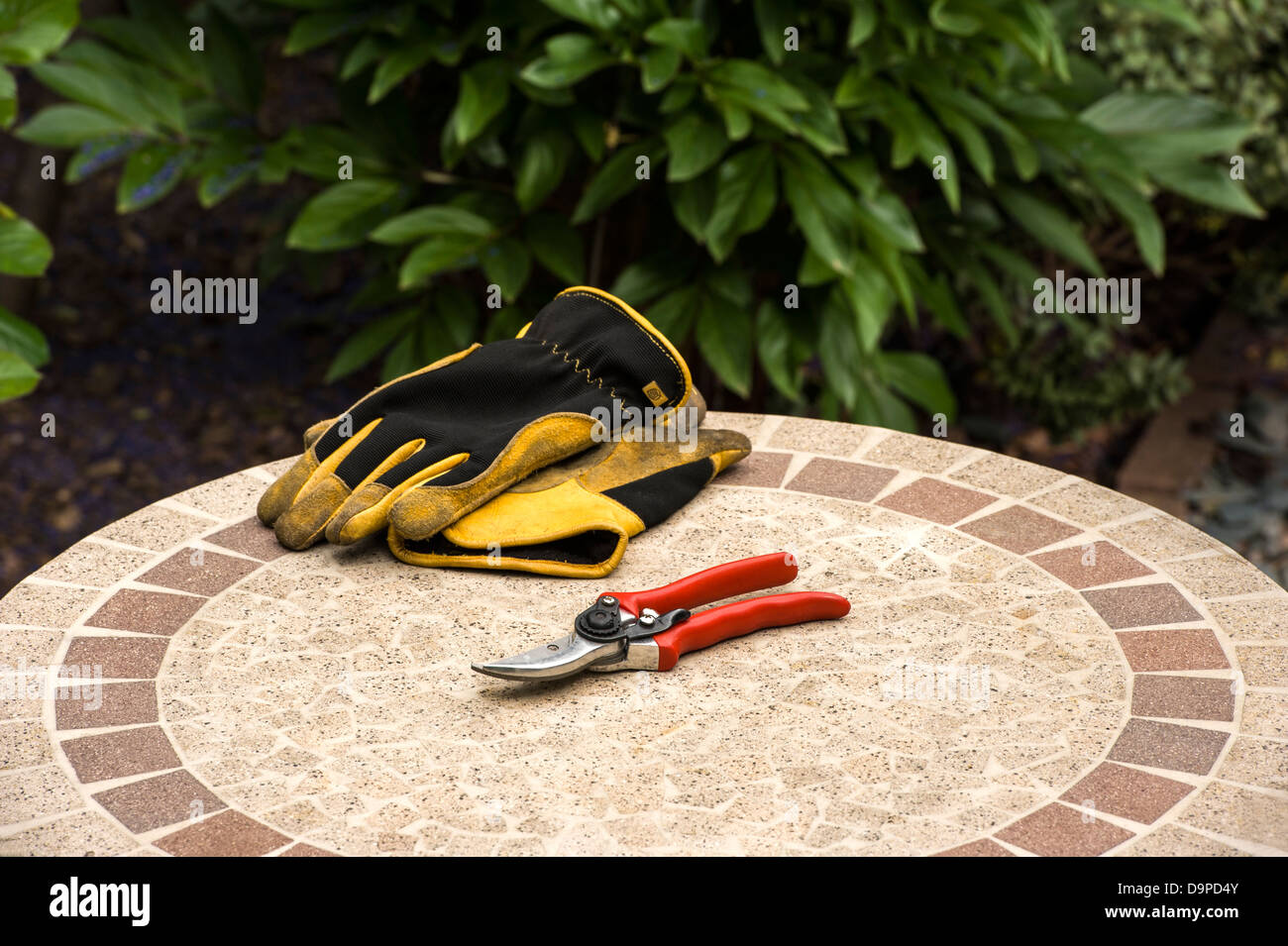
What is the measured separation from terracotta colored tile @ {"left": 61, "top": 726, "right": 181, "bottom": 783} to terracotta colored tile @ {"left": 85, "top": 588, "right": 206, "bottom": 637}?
224mm

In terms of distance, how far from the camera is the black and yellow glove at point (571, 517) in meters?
1.71

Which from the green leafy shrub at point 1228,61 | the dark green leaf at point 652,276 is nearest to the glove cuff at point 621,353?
the dark green leaf at point 652,276

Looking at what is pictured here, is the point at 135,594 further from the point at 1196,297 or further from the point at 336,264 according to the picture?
the point at 1196,297

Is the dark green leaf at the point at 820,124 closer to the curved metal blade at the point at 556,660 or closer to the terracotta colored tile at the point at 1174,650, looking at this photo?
the terracotta colored tile at the point at 1174,650

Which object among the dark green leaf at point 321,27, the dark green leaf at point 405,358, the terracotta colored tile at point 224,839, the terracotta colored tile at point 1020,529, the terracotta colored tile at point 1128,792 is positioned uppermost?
the dark green leaf at point 321,27

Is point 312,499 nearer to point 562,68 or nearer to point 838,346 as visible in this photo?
point 562,68

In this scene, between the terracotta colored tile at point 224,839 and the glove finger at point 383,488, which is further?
the glove finger at point 383,488

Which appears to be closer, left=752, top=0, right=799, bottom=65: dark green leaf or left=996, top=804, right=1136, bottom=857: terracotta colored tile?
left=996, top=804, right=1136, bottom=857: terracotta colored tile

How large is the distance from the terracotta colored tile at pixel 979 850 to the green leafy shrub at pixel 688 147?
1871 mm

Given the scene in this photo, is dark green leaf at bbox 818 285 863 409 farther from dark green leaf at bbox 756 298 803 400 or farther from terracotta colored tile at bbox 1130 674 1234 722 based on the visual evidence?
terracotta colored tile at bbox 1130 674 1234 722

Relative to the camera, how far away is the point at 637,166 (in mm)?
3037

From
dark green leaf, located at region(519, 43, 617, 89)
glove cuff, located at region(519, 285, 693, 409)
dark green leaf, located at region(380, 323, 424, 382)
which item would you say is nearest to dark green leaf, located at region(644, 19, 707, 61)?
dark green leaf, located at region(519, 43, 617, 89)

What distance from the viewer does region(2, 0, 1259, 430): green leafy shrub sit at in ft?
9.56

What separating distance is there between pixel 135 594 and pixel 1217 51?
150 inches
